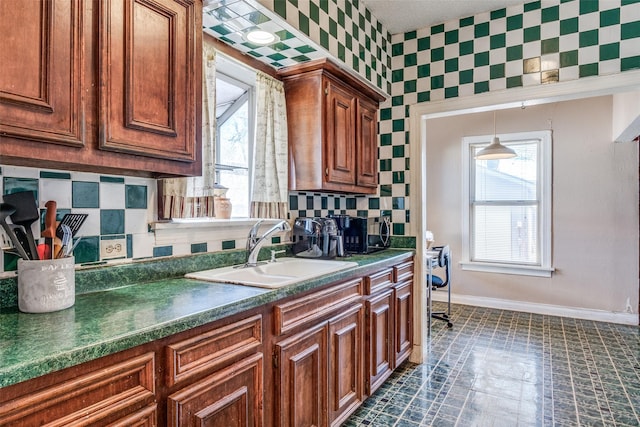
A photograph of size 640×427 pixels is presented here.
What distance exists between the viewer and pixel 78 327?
3.22ft

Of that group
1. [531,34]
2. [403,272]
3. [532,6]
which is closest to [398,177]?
[403,272]

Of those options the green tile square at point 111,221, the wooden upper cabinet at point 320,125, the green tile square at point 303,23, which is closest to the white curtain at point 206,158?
the green tile square at point 111,221

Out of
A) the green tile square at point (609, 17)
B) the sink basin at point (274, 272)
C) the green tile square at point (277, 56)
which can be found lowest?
the sink basin at point (274, 272)

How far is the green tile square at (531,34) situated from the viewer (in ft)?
8.51

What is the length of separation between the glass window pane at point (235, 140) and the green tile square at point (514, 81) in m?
1.85

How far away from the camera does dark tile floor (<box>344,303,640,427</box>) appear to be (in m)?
2.18

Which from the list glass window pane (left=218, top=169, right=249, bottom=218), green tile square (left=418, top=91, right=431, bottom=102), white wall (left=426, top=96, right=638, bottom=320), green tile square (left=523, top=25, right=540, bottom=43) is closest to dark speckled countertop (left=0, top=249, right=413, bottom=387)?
glass window pane (left=218, top=169, right=249, bottom=218)

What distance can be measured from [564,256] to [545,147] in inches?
49.1

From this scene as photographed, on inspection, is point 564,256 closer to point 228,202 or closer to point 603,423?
point 603,423

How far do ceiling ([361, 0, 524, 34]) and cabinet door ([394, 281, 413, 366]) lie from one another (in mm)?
2040

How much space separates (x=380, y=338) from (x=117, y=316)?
5.66 feet

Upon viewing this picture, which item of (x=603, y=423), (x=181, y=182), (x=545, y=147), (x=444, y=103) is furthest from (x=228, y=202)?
(x=545, y=147)

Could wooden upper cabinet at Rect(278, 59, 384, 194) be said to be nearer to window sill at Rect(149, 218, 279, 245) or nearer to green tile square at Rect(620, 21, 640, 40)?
window sill at Rect(149, 218, 279, 245)

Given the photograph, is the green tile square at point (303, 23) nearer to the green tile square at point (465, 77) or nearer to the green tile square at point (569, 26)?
the green tile square at point (465, 77)
